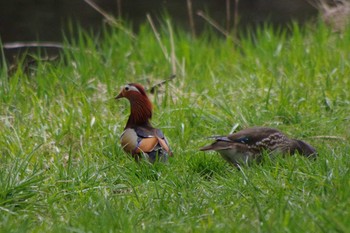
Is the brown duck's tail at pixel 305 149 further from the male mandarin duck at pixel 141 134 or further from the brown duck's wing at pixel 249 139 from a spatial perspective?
the male mandarin duck at pixel 141 134

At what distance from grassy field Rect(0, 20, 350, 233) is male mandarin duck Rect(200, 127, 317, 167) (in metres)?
0.12

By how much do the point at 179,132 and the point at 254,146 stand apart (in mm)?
918

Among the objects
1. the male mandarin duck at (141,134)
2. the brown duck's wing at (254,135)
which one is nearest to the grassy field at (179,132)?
the male mandarin duck at (141,134)

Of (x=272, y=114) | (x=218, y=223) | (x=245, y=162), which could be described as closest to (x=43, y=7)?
(x=272, y=114)

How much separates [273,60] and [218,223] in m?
4.11

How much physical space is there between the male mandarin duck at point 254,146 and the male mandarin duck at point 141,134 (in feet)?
1.01

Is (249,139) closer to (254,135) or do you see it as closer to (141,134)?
Answer: (254,135)

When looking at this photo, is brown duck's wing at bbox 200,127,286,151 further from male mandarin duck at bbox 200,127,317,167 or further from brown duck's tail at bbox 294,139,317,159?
brown duck's tail at bbox 294,139,317,159

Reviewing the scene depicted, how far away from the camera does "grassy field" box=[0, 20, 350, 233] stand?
197 inches

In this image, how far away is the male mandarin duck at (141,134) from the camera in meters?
6.32

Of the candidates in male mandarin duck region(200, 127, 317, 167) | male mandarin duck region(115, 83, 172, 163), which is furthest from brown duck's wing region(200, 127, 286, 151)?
male mandarin duck region(115, 83, 172, 163)

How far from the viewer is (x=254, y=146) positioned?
6312 mm

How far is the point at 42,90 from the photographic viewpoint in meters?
7.98

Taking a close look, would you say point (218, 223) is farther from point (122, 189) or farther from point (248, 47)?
point (248, 47)
